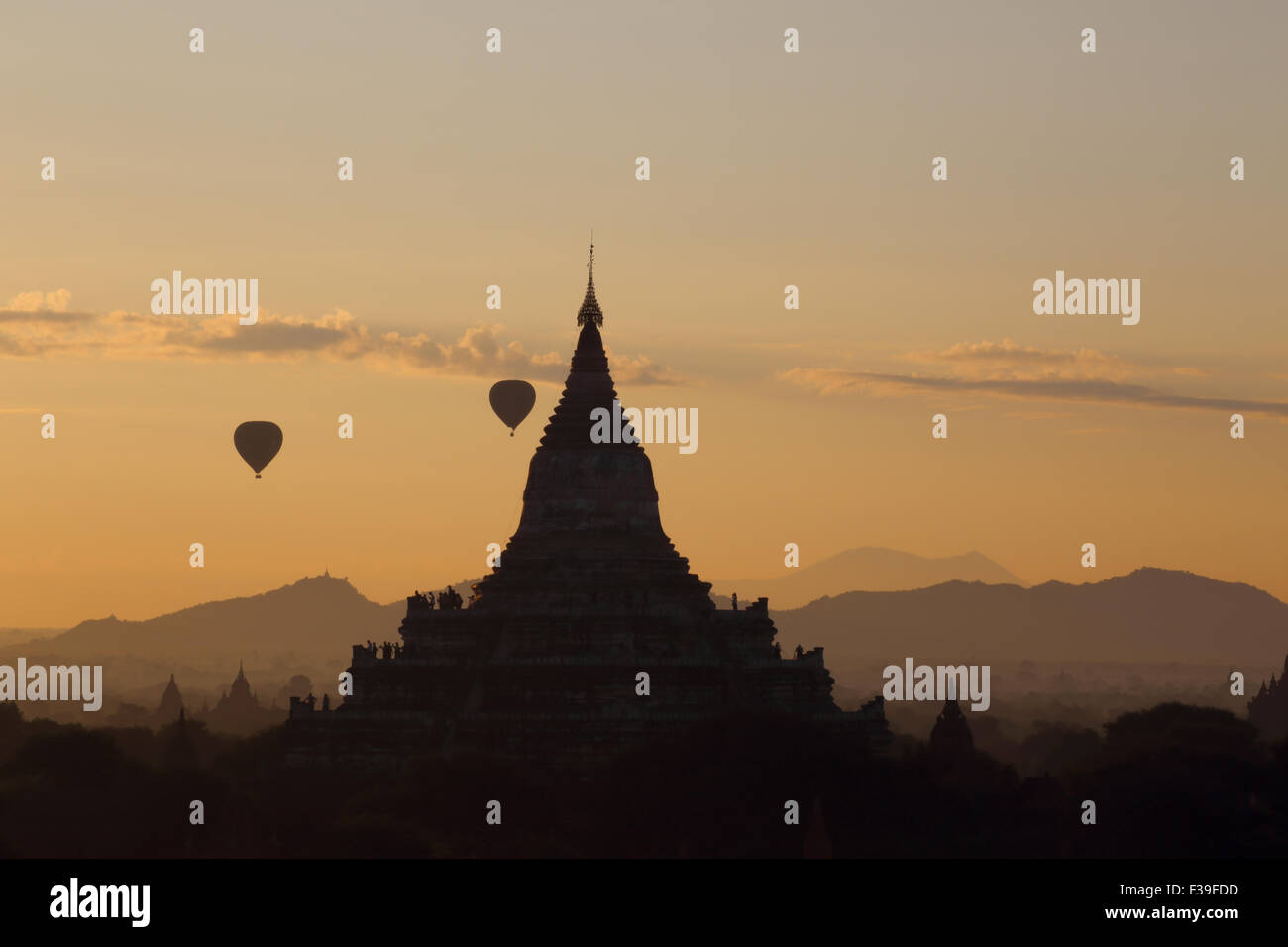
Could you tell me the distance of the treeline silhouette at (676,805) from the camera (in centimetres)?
11656

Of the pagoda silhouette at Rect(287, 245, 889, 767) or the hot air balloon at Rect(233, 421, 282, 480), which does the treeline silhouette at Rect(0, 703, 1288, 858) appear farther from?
the hot air balloon at Rect(233, 421, 282, 480)

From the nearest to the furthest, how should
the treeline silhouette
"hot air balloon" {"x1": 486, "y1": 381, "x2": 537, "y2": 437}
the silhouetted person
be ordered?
the treeline silhouette < the silhouetted person < "hot air balloon" {"x1": 486, "y1": 381, "x2": 537, "y2": 437}

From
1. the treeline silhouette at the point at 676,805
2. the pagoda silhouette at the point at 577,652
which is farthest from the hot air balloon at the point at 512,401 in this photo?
the treeline silhouette at the point at 676,805

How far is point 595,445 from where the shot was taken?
144 meters

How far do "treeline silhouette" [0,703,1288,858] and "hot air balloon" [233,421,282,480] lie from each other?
86.2 feet

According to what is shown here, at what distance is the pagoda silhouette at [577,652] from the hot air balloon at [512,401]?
9.23 metres

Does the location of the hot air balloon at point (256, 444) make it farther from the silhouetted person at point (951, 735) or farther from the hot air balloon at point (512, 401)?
the silhouetted person at point (951, 735)

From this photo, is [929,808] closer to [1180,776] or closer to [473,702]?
[1180,776]

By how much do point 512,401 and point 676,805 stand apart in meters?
40.3

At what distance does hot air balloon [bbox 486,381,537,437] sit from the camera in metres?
155

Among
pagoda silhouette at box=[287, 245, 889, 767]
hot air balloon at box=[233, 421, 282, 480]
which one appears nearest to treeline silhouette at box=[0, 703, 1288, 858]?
pagoda silhouette at box=[287, 245, 889, 767]

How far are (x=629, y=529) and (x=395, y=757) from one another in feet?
59.1
